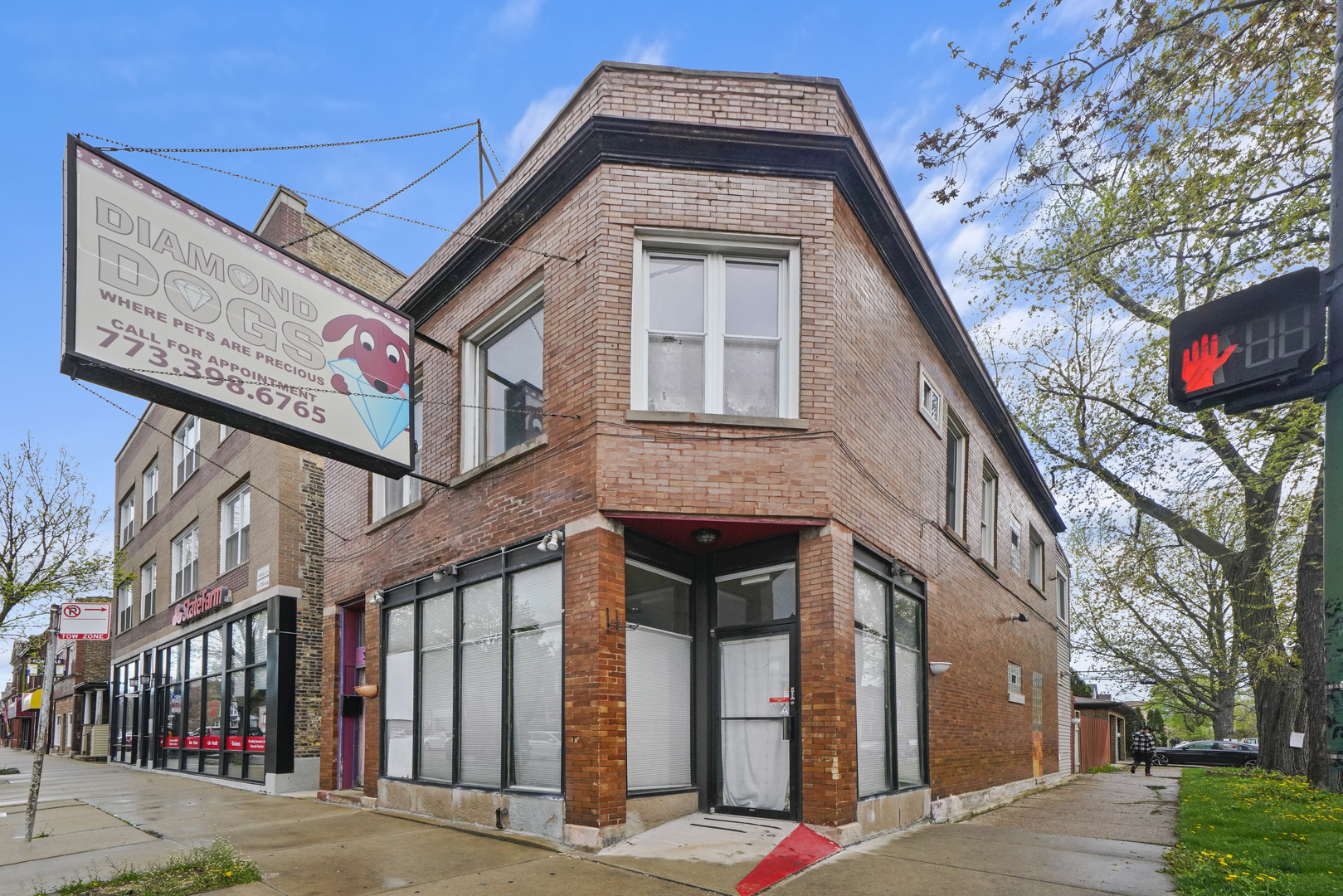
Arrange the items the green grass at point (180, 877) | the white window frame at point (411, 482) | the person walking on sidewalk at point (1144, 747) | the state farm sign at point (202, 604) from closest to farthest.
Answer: the green grass at point (180, 877) → the white window frame at point (411, 482) → the state farm sign at point (202, 604) → the person walking on sidewalk at point (1144, 747)

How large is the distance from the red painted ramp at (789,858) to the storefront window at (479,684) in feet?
7.98

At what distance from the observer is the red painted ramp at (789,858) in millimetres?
7271

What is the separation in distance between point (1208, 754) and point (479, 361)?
131 feet

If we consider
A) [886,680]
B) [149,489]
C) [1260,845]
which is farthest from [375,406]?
[149,489]

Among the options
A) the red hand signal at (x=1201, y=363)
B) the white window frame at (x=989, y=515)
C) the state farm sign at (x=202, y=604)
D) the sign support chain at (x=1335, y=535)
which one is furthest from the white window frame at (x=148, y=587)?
the sign support chain at (x=1335, y=535)

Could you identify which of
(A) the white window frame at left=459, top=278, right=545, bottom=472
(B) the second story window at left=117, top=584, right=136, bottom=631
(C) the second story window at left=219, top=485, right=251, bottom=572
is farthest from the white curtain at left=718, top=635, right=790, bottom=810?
(B) the second story window at left=117, top=584, right=136, bottom=631

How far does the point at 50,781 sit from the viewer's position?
1958 cm

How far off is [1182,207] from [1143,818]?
8586 millimetres

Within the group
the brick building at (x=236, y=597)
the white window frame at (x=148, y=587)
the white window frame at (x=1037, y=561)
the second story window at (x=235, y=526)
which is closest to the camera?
the brick building at (x=236, y=597)

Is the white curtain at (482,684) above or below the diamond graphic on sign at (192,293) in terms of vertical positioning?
below

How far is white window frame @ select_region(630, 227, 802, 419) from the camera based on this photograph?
9.76m

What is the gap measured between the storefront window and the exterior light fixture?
151cm

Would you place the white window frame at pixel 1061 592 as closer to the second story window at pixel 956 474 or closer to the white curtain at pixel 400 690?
the second story window at pixel 956 474

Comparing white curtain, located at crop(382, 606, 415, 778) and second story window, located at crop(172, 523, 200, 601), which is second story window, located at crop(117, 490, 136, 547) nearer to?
second story window, located at crop(172, 523, 200, 601)
